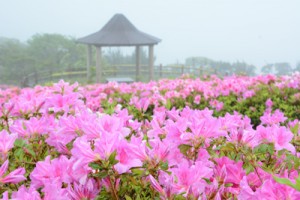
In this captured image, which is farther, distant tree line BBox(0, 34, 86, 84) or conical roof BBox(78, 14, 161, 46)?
distant tree line BBox(0, 34, 86, 84)

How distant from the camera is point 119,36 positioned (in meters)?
16.2

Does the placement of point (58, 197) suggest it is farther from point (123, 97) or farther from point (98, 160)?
point (123, 97)

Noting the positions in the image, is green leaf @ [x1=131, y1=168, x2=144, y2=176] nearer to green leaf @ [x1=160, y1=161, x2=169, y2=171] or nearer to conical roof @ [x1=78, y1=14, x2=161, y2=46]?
green leaf @ [x1=160, y1=161, x2=169, y2=171]

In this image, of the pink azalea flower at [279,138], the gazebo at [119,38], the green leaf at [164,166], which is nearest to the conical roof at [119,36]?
the gazebo at [119,38]

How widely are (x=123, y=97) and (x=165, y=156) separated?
4.04m

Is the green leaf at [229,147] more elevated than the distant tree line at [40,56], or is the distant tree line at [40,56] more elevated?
the green leaf at [229,147]

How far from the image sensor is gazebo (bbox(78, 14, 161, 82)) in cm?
1574

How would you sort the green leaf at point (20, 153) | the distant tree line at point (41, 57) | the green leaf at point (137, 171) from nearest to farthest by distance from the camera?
1. the green leaf at point (137, 171)
2. the green leaf at point (20, 153)
3. the distant tree line at point (41, 57)

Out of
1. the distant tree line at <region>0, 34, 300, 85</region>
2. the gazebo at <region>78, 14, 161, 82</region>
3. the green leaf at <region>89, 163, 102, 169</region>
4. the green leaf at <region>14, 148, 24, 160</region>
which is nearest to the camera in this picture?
the green leaf at <region>89, 163, 102, 169</region>

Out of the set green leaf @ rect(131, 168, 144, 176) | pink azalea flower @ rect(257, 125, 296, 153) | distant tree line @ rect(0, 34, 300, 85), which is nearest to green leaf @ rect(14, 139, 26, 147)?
green leaf @ rect(131, 168, 144, 176)

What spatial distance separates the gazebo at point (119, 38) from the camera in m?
15.7

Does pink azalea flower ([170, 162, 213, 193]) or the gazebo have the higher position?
the gazebo

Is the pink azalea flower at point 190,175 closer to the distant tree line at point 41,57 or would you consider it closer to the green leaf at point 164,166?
the green leaf at point 164,166

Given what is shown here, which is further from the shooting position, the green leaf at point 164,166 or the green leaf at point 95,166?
the green leaf at point 164,166
